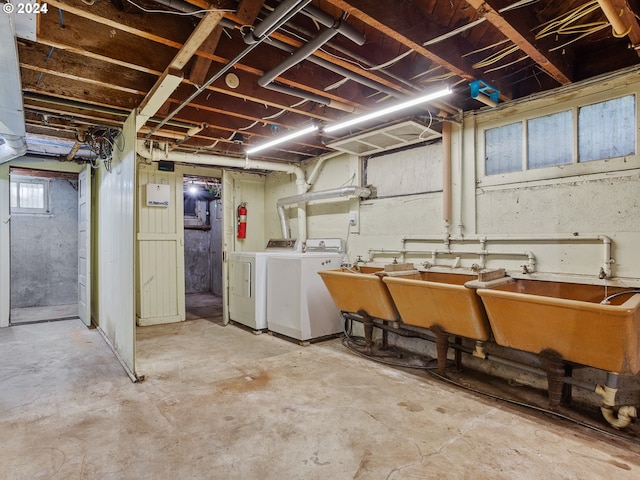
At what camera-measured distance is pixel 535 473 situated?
177cm

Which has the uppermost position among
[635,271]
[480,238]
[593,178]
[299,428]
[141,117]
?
[141,117]

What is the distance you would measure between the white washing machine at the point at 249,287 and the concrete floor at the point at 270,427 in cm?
112

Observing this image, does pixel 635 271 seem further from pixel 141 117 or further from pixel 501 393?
pixel 141 117

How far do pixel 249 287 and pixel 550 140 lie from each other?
3608 mm

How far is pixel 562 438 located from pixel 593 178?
5.86 feet

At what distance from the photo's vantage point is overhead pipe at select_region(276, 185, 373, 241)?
4.21m

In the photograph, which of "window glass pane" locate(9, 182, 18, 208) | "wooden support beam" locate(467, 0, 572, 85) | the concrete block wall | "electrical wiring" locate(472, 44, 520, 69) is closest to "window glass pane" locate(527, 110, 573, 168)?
"wooden support beam" locate(467, 0, 572, 85)

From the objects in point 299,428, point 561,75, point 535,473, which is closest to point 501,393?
point 535,473

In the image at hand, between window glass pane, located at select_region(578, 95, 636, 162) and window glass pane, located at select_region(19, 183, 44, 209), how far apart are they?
25.7 feet

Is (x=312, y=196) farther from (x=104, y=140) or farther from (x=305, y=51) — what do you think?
(x=305, y=51)

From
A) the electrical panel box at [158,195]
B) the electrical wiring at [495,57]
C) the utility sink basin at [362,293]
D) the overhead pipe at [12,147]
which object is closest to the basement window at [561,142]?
the electrical wiring at [495,57]

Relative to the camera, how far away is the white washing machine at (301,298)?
4023mm

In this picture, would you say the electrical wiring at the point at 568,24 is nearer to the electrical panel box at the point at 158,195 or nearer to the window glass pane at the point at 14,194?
the electrical panel box at the point at 158,195

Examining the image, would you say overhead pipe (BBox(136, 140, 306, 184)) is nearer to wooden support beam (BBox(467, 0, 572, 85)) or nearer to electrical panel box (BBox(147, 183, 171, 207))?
electrical panel box (BBox(147, 183, 171, 207))
